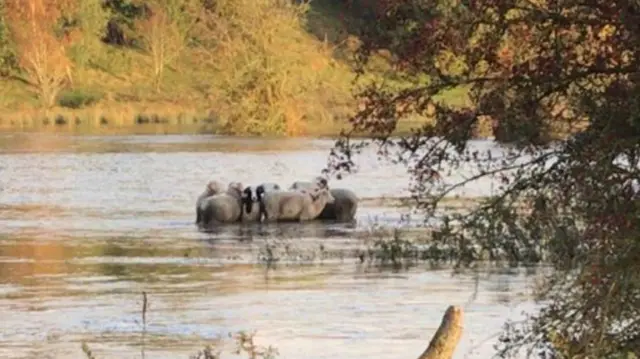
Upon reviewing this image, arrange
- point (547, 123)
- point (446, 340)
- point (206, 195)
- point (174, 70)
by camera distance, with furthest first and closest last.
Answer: point (174, 70), point (206, 195), point (547, 123), point (446, 340)

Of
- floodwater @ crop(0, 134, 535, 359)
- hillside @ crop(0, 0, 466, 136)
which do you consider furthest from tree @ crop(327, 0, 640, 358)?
hillside @ crop(0, 0, 466, 136)

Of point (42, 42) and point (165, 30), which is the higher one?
point (165, 30)

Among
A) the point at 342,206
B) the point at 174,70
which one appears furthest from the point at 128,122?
the point at 342,206

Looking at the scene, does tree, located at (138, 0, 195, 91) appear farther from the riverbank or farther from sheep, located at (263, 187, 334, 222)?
sheep, located at (263, 187, 334, 222)

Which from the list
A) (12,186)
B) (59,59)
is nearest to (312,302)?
(12,186)

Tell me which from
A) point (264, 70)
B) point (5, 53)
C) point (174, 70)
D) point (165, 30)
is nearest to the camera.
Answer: point (264, 70)

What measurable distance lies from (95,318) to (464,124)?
8.46 m

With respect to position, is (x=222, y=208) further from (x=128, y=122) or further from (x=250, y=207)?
(x=128, y=122)

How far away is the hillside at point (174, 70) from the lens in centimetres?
6944

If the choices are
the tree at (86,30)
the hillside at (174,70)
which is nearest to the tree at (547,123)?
the hillside at (174,70)

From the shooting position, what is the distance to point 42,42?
80812 millimetres

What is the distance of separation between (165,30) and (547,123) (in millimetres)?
77642

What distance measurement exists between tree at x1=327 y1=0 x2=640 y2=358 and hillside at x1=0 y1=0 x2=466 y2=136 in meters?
49.1

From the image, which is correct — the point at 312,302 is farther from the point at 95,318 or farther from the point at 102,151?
the point at 102,151
